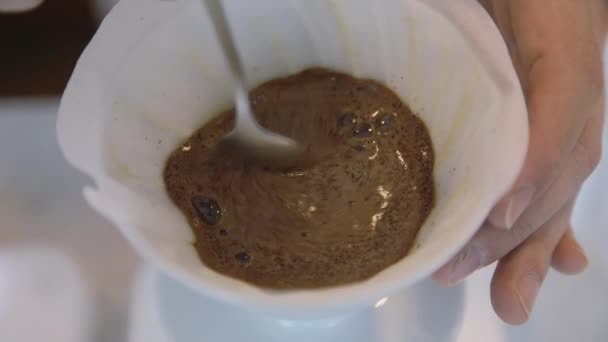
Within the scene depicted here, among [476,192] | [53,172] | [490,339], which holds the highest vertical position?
[476,192]

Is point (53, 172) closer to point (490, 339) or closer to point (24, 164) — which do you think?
point (24, 164)

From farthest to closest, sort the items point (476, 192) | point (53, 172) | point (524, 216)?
point (53, 172)
point (524, 216)
point (476, 192)

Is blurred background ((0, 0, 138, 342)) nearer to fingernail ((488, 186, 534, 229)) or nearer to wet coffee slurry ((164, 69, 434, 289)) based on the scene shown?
wet coffee slurry ((164, 69, 434, 289))

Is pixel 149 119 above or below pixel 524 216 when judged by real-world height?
above

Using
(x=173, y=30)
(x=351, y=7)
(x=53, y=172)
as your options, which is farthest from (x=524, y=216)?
(x=53, y=172)

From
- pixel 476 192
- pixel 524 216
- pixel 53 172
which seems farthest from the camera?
pixel 53 172

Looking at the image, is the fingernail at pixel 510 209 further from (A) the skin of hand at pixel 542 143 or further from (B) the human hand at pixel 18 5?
(B) the human hand at pixel 18 5

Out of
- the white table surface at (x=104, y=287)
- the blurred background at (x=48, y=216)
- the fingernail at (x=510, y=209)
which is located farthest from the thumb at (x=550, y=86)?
the blurred background at (x=48, y=216)
